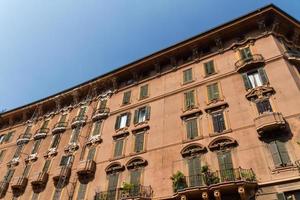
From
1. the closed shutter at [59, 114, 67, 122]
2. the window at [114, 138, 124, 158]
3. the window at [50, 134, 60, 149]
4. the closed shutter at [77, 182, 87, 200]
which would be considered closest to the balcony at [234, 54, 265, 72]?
the window at [114, 138, 124, 158]

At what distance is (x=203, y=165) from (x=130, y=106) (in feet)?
33.8

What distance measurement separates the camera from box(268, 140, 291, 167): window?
1462cm

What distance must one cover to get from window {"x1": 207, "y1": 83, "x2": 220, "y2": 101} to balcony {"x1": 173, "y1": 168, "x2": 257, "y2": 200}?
20.7 feet

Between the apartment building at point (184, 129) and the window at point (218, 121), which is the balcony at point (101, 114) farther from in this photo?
the window at point (218, 121)

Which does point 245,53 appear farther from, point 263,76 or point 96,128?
point 96,128

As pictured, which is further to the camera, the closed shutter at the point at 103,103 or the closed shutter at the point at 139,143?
the closed shutter at the point at 103,103

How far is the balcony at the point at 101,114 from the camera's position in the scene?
25.9 metres

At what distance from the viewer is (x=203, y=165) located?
16.9 metres

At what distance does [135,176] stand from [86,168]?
4319 mm

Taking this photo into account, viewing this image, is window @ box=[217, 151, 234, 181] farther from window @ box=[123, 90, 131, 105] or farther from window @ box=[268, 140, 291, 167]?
window @ box=[123, 90, 131, 105]

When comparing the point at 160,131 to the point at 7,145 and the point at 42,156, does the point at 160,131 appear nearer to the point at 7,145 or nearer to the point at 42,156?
the point at 42,156

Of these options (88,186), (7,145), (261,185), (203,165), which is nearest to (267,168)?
(261,185)

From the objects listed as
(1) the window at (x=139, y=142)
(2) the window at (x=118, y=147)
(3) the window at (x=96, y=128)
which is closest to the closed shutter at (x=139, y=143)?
(1) the window at (x=139, y=142)

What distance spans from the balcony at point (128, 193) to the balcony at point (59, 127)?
34.8 ft
